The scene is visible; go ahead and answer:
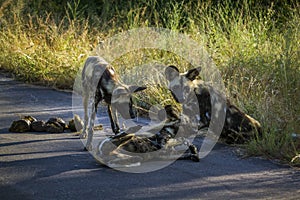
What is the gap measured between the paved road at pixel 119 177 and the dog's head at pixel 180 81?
77cm

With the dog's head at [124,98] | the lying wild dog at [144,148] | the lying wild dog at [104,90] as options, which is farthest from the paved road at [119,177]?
the dog's head at [124,98]

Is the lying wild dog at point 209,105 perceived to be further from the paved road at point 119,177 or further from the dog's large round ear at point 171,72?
the paved road at point 119,177

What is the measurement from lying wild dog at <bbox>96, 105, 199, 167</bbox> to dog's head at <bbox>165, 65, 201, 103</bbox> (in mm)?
768

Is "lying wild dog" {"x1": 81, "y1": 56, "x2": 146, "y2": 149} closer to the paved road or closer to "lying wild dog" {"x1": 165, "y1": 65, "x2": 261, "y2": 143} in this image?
the paved road

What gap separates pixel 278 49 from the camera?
8.68 meters

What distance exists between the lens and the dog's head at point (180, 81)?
719 cm

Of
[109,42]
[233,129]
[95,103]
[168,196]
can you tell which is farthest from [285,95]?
[109,42]

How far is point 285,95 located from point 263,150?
126 centimetres

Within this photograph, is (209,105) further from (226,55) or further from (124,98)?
(226,55)

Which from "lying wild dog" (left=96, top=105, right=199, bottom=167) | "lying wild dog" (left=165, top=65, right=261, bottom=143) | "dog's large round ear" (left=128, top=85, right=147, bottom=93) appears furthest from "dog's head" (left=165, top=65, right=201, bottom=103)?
"lying wild dog" (left=96, top=105, right=199, bottom=167)

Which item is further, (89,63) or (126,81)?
(126,81)

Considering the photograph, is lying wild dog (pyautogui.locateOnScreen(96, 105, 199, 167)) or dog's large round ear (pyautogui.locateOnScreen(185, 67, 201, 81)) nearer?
lying wild dog (pyautogui.locateOnScreen(96, 105, 199, 167))

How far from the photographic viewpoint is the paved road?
517 cm

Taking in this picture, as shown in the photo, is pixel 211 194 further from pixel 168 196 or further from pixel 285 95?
pixel 285 95
